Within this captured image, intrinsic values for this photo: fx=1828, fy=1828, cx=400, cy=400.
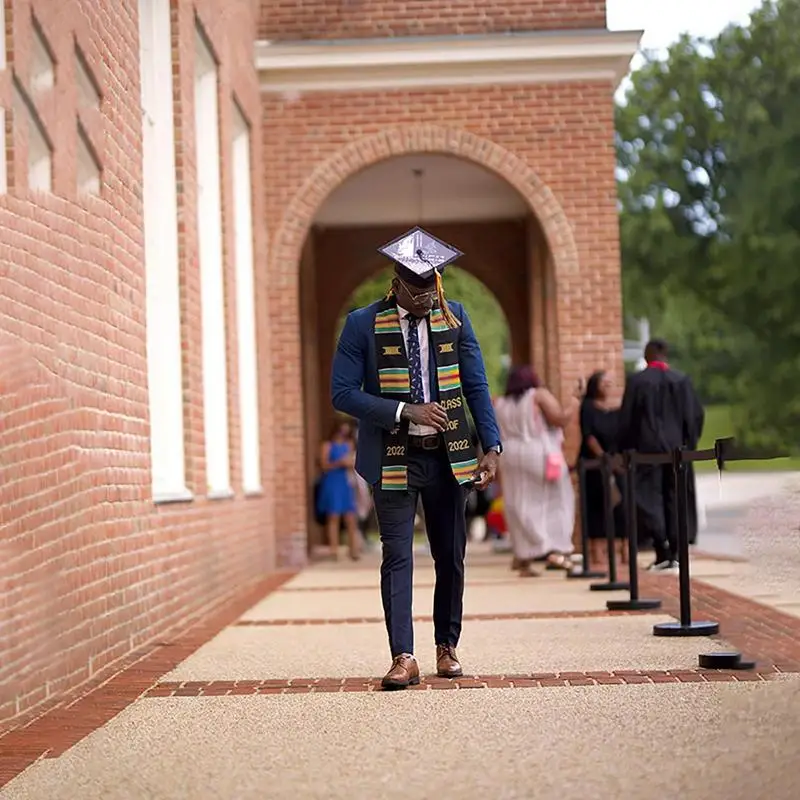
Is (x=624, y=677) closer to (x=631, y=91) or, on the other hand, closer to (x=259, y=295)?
(x=259, y=295)

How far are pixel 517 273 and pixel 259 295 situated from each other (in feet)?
26.6

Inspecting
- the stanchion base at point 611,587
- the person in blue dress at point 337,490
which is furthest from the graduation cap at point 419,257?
the person in blue dress at point 337,490

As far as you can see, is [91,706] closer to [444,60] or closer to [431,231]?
[444,60]

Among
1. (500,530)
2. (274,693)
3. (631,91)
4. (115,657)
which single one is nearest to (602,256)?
(500,530)

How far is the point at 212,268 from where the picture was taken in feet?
45.9

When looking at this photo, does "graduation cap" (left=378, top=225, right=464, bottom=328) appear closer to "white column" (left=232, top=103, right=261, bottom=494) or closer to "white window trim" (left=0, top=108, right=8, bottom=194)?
"white window trim" (left=0, top=108, right=8, bottom=194)

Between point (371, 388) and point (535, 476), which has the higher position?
point (371, 388)

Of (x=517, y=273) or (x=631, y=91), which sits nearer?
(x=517, y=273)

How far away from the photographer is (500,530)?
2486 centimetres

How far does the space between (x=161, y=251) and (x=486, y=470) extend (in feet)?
16.1

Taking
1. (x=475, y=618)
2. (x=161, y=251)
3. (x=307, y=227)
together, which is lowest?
(x=475, y=618)

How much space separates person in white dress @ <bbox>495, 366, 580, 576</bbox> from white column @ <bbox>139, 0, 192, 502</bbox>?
3.65 meters

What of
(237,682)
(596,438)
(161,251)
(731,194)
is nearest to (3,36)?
(237,682)

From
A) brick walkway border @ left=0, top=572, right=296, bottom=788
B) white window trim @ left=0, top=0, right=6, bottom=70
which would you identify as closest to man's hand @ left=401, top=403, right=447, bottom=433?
brick walkway border @ left=0, top=572, right=296, bottom=788
